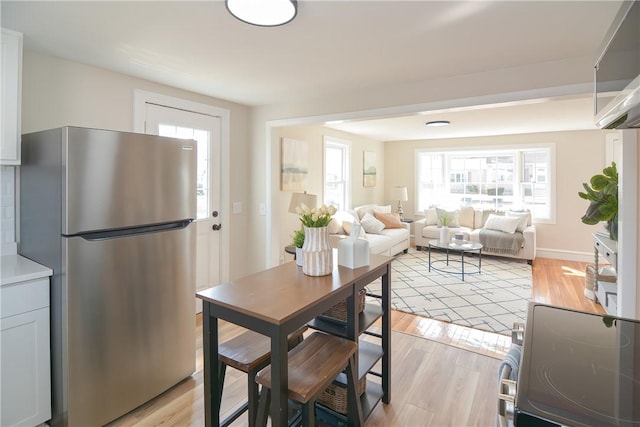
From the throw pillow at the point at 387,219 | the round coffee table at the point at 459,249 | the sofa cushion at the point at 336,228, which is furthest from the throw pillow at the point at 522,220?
the sofa cushion at the point at 336,228

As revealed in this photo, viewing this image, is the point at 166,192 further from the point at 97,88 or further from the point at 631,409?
the point at 631,409

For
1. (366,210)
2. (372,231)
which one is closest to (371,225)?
(372,231)

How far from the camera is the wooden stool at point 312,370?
1.36m

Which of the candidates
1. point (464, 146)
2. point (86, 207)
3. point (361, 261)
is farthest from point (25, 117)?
point (464, 146)

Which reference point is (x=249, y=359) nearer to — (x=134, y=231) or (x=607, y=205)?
(x=134, y=231)

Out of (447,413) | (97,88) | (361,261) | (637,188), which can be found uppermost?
(97,88)

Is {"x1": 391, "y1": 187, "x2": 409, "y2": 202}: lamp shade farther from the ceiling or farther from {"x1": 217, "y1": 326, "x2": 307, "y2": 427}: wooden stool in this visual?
{"x1": 217, "y1": 326, "x2": 307, "y2": 427}: wooden stool

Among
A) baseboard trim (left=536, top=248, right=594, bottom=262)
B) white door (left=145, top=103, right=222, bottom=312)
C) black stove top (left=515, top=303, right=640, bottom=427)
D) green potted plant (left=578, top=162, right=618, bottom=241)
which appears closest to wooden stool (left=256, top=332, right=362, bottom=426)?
black stove top (left=515, top=303, right=640, bottom=427)

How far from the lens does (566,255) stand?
600 cm

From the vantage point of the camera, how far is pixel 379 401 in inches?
82.1

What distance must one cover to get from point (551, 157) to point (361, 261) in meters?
5.93

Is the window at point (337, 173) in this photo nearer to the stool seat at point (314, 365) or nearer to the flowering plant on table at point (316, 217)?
the flowering plant on table at point (316, 217)

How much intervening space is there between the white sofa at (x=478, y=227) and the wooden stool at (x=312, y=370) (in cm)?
488

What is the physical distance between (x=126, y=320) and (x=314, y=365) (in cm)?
122
